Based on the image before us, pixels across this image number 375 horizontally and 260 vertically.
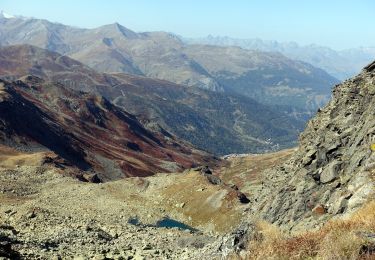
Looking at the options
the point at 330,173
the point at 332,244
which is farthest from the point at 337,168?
the point at 332,244

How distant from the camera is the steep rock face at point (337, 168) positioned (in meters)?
33.1

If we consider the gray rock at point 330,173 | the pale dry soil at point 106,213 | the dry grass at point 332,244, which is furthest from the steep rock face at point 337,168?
the dry grass at point 332,244

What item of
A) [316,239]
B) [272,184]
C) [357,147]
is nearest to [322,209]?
[357,147]

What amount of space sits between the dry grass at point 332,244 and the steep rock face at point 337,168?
7831 mm

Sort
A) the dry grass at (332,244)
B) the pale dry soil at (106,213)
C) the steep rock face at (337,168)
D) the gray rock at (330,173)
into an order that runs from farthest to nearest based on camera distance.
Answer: the pale dry soil at (106,213)
the gray rock at (330,173)
the steep rock face at (337,168)
the dry grass at (332,244)

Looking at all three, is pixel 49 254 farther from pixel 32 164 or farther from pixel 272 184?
pixel 32 164

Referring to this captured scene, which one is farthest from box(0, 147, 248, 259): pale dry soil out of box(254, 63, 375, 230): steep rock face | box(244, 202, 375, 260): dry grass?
box(244, 202, 375, 260): dry grass

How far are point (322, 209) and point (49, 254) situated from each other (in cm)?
2083

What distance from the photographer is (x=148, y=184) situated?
103m

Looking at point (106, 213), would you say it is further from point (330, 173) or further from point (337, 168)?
point (337, 168)

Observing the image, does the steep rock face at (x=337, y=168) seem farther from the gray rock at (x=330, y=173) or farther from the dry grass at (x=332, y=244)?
the dry grass at (x=332, y=244)

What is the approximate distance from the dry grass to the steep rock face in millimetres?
7831

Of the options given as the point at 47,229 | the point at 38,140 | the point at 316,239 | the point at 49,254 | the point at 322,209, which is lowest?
the point at 38,140

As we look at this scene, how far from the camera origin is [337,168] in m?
39.4
